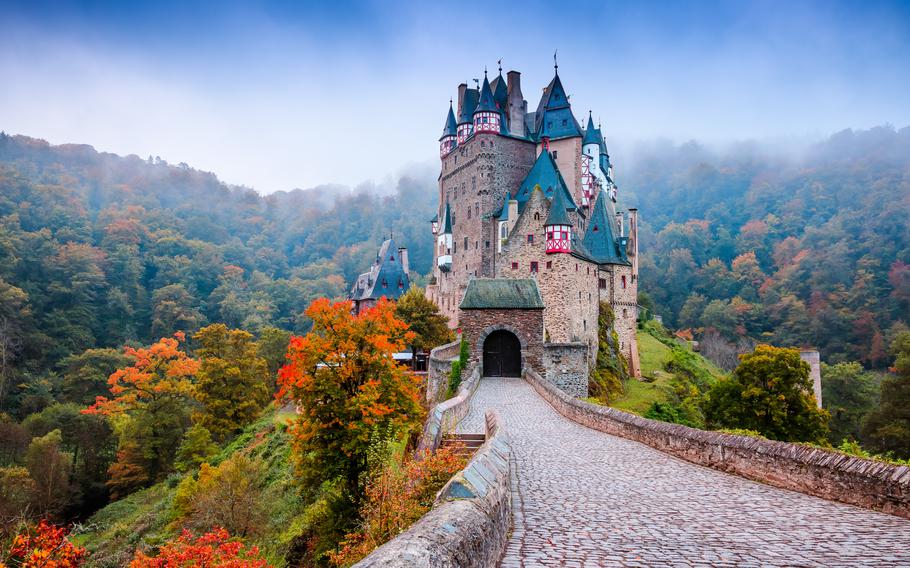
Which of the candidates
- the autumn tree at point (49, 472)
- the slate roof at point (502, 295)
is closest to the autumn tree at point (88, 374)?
the autumn tree at point (49, 472)

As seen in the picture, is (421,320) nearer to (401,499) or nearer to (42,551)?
(42,551)

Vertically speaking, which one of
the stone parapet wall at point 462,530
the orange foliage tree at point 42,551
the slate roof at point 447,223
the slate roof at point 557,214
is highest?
the slate roof at point 447,223

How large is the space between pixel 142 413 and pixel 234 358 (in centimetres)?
599

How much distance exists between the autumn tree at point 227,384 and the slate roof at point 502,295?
1455 cm

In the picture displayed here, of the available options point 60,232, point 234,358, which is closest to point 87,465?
point 234,358

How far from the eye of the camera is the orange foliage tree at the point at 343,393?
12992 mm

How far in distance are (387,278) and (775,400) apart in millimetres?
37821

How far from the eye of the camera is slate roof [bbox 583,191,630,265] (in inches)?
1534

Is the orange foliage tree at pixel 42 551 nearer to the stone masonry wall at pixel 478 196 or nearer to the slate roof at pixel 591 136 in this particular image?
the stone masonry wall at pixel 478 196

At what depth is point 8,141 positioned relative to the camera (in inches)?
4154

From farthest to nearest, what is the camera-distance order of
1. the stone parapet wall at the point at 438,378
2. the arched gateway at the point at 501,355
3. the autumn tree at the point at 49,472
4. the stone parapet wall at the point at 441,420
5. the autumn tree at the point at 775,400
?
the autumn tree at the point at 49,472
the arched gateway at the point at 501,355
the stone parapet wall at the point at 438,378
the autumn tree at the point at 775,400
the stone parapet wall at the point at 441,420

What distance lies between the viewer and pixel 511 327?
82.9ft

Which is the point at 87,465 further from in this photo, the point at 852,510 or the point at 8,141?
the point at 8,141

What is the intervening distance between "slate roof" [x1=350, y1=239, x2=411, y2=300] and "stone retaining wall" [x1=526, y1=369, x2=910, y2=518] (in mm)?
42580
